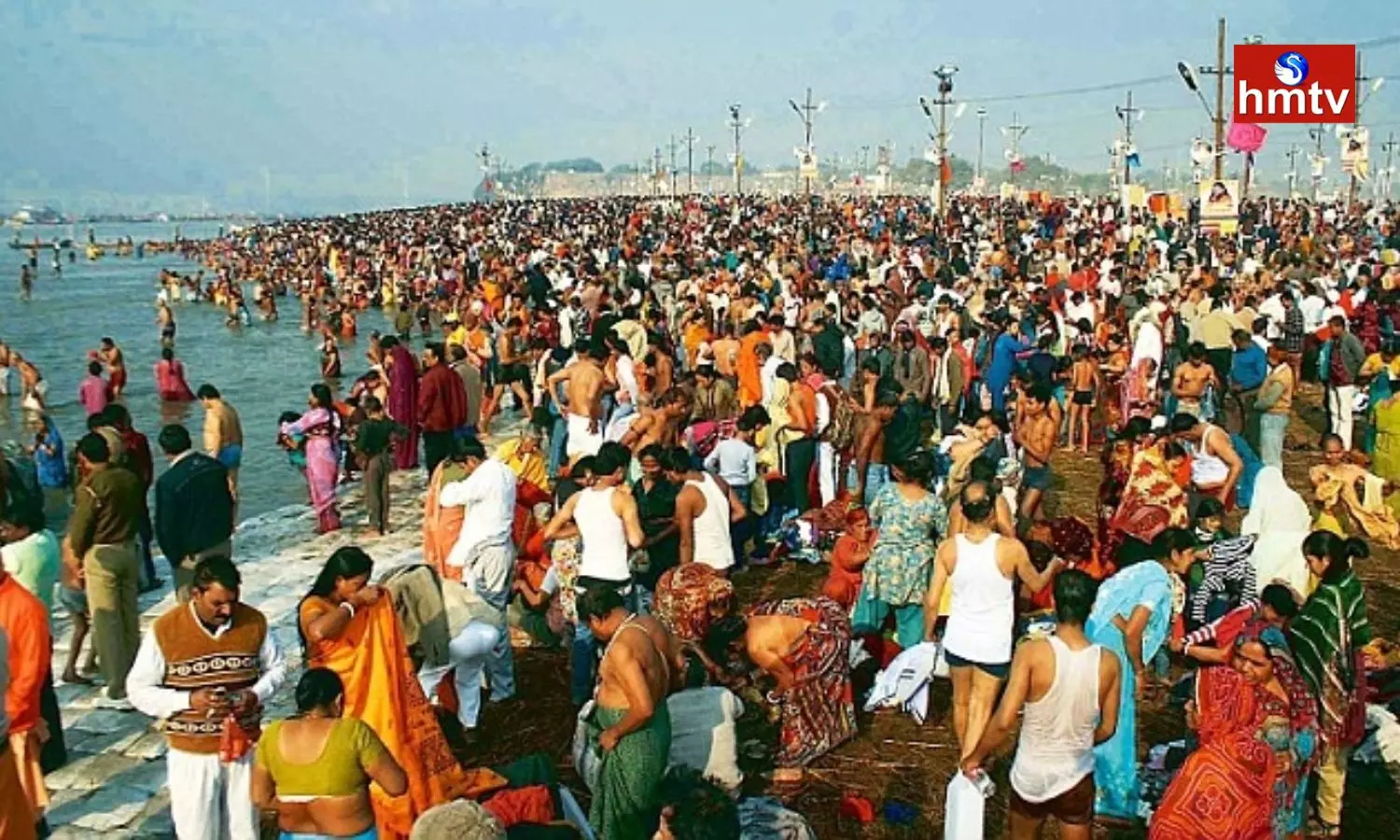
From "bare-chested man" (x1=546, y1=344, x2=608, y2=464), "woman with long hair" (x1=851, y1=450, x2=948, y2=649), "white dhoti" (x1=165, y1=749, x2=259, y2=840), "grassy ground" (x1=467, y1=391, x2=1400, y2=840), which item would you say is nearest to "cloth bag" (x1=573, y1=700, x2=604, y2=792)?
"grassy ground" (x1=467, y1=391, x2=1400, y2=840)

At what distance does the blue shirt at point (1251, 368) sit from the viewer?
11.0 meters

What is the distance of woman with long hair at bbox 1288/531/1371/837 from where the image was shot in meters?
5.07

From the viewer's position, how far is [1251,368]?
11047 mm

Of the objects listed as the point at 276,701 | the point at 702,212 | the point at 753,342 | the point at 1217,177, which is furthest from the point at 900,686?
the point at 702,212

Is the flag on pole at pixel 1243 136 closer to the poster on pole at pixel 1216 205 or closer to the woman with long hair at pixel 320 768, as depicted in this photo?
the poster on pole at pixel 1216 205

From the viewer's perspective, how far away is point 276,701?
7094mm

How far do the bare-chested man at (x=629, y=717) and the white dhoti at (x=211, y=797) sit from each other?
1393 mm

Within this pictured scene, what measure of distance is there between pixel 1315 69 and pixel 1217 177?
130 inches

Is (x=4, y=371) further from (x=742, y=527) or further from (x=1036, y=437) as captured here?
(x=1036, y=437)

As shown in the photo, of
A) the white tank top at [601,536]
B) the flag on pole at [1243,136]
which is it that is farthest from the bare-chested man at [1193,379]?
the flag on pole at [1243,136]

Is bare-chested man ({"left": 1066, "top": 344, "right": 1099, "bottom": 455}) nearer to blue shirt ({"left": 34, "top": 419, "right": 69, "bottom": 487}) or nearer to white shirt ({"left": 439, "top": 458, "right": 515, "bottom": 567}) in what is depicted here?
white shirt ({"left": 439, "top": 458, "right": 515, "bottom": 567})

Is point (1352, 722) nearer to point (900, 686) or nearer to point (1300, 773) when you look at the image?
point (1300, 773)

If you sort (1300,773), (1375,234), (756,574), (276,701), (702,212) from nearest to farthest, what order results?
(1300,773) < (276,701) < (756,574) < (1375,234) < (702,212)

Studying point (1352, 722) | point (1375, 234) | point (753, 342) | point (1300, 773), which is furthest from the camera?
point (1375, 234)
